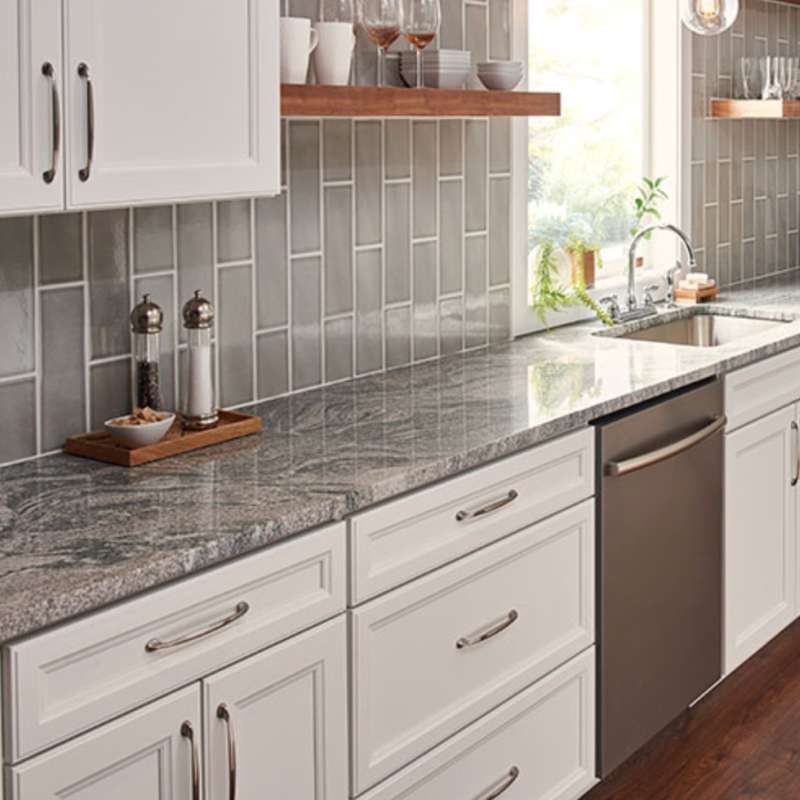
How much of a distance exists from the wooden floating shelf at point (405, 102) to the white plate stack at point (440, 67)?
0.15 ft

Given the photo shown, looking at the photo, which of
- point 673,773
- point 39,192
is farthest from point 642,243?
point 39,192

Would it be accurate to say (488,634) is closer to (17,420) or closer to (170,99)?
(17,420)

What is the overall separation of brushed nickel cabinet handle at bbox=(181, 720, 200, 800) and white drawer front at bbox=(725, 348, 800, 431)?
190cm

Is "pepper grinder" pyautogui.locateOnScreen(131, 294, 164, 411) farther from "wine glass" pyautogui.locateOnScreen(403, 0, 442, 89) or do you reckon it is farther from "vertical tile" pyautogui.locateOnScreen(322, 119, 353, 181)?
"wine glass" pyautogui.locateOnScreen(403, 0, 442, 89)

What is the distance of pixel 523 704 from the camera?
2807 mm

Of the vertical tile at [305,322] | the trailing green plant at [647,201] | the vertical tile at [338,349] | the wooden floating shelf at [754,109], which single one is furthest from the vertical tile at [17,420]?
the wooden floating shelf at [754,109]

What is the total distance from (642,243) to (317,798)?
9.05 feet

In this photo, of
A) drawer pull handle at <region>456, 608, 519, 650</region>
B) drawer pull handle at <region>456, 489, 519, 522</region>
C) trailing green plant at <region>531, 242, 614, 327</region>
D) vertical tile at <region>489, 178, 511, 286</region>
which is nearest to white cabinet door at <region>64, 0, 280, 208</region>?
drawer pull handle at <region>456, 489, 519, 522</region>

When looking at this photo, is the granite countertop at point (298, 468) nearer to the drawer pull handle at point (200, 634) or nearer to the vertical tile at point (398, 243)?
the drawer pull handle at point (200, 634)

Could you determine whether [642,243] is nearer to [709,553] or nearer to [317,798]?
[709,553]

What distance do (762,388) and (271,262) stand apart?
1.43 meters

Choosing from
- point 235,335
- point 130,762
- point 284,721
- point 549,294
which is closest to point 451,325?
point 549,294

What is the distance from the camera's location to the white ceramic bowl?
2.46m

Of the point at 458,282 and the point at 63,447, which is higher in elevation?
the point at 458,282
